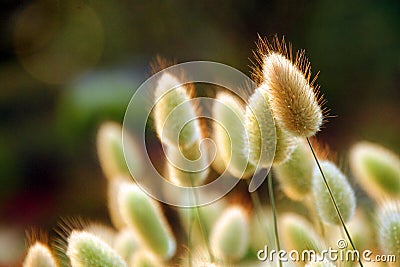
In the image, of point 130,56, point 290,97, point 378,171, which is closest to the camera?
point 290,97

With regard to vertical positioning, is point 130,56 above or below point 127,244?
above

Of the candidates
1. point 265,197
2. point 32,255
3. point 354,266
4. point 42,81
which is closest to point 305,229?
point 354,266

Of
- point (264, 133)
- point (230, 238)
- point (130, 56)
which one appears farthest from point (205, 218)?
point (130, 56)

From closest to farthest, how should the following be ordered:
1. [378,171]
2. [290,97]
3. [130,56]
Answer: [290,97]
[378,171]
[130,56]

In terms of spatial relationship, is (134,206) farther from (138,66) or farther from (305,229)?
(138,66)

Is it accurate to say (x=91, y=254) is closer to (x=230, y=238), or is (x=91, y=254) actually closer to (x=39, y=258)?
(x=39, y=258)

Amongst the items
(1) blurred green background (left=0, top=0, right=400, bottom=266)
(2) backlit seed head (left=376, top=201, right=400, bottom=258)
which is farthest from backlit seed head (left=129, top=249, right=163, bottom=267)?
(1) blurred green background (left=0, top=0, right=400, bottom=266)

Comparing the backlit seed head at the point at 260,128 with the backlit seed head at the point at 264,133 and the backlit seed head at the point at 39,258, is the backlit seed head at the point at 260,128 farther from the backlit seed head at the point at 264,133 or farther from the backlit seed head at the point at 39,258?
the backlit seed head at the point at 39,258

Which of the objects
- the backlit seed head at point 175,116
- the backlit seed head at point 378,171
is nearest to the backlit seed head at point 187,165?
the backlit seed head at point 175,116
